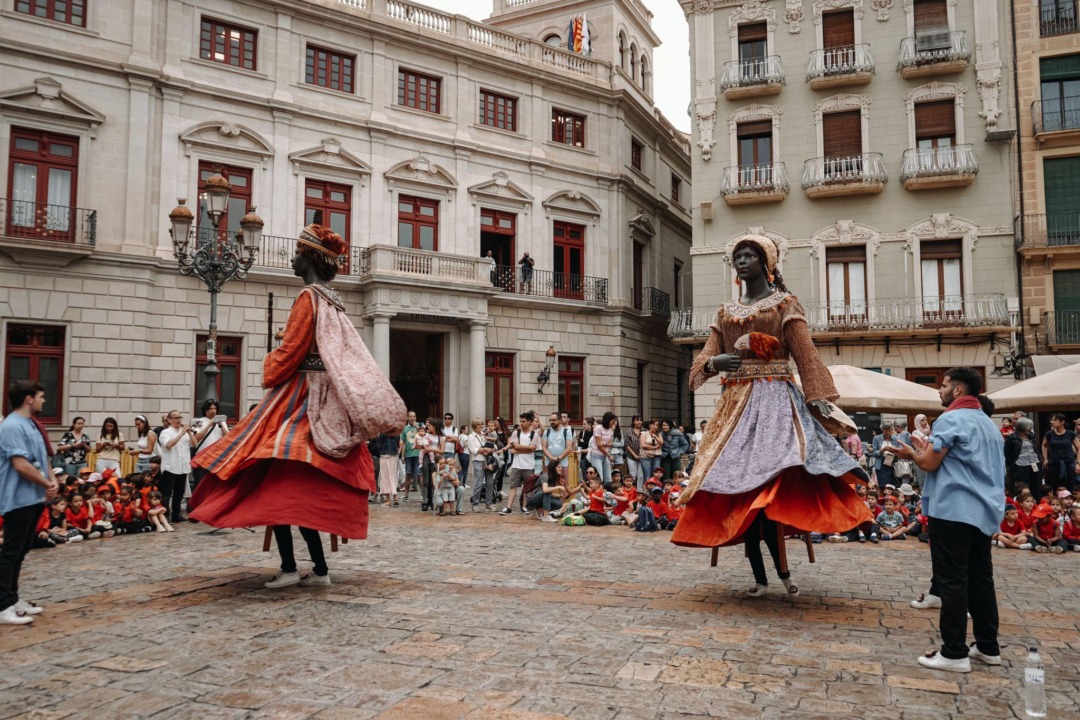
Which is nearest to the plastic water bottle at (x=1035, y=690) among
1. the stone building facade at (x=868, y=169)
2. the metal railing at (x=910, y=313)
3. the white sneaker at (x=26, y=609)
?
the white sneaker at (x=26, y=609)

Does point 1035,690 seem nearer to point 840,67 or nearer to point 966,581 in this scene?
point 966,581

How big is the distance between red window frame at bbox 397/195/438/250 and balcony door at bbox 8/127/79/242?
8159 millimetres

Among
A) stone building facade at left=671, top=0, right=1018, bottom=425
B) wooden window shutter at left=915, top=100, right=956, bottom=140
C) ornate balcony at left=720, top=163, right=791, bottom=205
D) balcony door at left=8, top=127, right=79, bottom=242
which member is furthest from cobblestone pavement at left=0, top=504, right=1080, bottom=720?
wooden window shutter at left=915, top=100, right=956, bottom=140

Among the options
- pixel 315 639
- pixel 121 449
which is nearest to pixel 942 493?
pixel 315 639

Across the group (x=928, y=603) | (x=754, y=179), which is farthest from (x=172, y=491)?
(x=754, y=179)

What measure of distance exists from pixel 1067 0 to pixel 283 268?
2141 cm

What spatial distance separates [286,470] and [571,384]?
2075 cm

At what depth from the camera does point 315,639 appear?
453cm

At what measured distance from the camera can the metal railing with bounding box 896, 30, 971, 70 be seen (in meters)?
21.4

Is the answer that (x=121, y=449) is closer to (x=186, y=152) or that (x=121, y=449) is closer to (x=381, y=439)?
(x=381, y=439)

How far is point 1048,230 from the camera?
68.4 feet

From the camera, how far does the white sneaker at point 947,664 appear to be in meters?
4.02

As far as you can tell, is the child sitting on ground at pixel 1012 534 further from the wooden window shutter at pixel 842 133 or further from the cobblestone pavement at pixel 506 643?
the wooden window shutter at pixel 842 133

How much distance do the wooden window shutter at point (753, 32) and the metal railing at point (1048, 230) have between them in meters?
8.55
